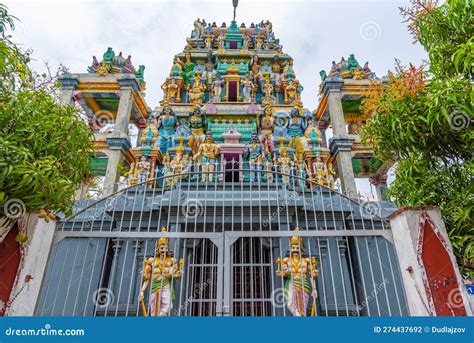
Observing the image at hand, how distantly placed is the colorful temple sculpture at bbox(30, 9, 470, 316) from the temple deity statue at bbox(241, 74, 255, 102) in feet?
0.18

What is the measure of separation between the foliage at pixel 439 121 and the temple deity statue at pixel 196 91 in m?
10.5

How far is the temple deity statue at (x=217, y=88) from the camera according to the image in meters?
14.6

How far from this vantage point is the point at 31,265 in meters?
3.81

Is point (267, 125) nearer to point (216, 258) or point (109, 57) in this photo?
point (216, 258)

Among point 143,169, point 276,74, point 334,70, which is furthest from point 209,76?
point 143,169

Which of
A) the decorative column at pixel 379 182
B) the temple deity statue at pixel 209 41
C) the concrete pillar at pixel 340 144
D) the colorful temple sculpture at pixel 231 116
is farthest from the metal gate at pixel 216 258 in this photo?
the temple deity statue at pixel 209 41

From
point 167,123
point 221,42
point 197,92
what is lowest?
point 167,123

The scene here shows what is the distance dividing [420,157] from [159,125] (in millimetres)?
11093

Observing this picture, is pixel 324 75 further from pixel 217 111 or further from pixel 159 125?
pixel 159 125

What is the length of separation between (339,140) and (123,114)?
949 centimetres

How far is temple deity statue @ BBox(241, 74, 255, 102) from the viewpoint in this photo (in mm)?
14587

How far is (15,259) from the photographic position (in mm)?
3734

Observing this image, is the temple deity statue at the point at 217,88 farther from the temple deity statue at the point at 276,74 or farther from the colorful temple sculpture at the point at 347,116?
the colorful temple sculpture at the point at 347,116

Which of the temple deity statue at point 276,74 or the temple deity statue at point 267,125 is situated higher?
the temple deity statue at point 276,74
